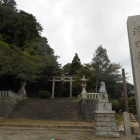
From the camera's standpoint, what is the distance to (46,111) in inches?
466

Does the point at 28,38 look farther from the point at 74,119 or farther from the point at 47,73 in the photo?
the point at 74,119

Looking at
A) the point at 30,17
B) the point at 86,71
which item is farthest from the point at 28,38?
the point at 86,71

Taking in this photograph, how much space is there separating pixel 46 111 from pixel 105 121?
6967 millimetres


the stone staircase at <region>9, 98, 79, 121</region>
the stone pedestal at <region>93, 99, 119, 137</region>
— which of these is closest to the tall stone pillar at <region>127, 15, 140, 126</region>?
the stone pedestal at <region>93, 99, 119, 137</region>

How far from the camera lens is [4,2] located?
3269 centimetres

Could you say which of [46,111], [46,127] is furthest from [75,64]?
[46,127]

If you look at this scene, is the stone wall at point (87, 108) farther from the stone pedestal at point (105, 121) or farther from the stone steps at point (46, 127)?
the stone pedestal at point (105, 121)

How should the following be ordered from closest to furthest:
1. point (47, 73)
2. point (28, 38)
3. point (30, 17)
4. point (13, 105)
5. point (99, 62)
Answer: point (13, 105), point (99, 62), point (47, 73), point (28, 38), point (30, 17)

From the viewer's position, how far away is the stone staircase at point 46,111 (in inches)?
423

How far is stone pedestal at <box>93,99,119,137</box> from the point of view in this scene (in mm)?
6145

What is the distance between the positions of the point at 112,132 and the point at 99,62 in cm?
1409

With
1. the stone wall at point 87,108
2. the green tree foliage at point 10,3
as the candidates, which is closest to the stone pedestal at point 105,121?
the stone wall at point 87,108

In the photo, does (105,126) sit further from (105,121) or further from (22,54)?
(22,54)

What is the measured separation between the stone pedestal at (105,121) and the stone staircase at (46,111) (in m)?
4.69
